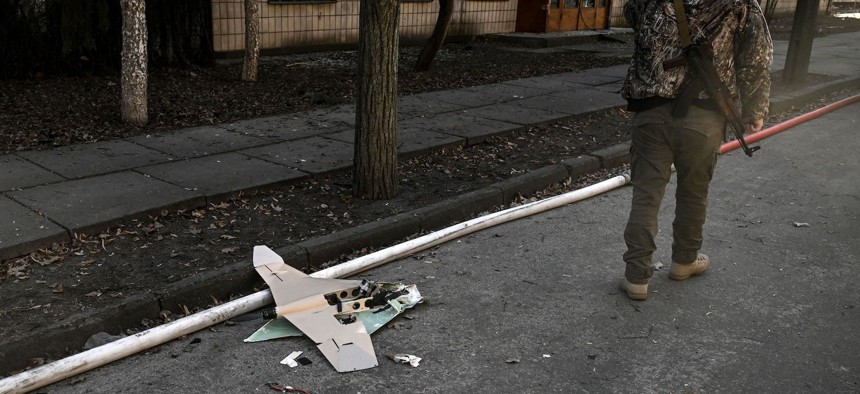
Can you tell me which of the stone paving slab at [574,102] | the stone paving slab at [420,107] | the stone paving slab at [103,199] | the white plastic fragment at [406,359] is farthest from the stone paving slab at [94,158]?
the stone paving slab at [574,102]

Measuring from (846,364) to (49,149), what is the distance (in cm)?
634

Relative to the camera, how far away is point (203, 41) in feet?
39.2

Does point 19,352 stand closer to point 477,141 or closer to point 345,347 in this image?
point 345,347

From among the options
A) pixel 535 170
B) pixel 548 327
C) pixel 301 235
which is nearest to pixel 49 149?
pixel 301 235

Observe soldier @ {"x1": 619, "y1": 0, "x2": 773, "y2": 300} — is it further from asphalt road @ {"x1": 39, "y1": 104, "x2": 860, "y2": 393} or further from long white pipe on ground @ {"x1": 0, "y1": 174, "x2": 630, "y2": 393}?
long white pipe on ground @ {"x1": 0, "y1": 174, "x2": 630, "y2": 393}

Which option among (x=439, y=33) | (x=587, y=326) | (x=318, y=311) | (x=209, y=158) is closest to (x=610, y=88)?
(x=439, y=33)

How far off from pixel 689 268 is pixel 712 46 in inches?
55.6

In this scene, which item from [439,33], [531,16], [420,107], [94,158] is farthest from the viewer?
[531,16]

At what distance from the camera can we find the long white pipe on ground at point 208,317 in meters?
3.54

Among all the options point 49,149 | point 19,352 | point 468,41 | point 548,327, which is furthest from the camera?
point 468,41

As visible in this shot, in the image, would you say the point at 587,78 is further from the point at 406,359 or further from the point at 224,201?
the point at 406,359

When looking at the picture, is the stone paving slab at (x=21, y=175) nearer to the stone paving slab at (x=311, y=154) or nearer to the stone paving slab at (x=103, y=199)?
the stone paving slab at (x=103, y=199)

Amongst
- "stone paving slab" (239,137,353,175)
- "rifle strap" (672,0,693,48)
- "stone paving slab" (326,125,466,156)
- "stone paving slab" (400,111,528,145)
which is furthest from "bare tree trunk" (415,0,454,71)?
"rifle strap" (672,0,693,48)

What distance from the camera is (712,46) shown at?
4.30 m
